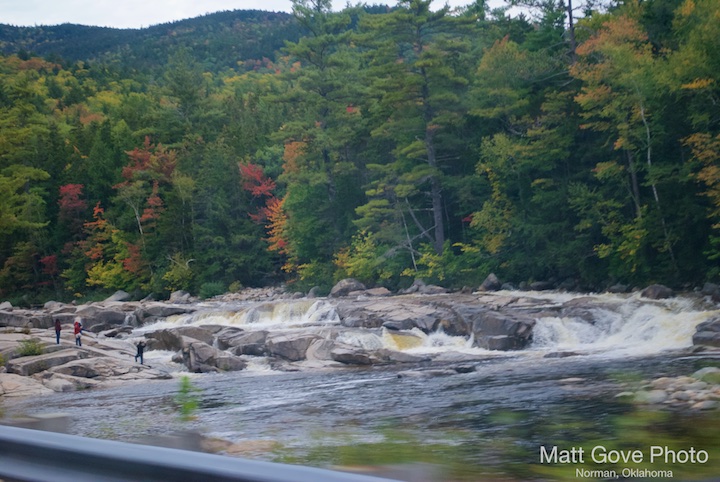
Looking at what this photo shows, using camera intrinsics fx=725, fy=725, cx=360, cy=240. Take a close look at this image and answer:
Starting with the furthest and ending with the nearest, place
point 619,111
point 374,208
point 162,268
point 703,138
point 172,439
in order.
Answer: point 162,268 → point 374,208 → point 619,111 → point 703,138 → point 172,439

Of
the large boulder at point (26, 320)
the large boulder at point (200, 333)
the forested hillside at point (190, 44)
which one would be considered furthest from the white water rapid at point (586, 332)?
the forested hillside at point (190, 44)

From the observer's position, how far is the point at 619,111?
101ft

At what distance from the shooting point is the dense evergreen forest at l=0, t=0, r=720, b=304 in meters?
29.7

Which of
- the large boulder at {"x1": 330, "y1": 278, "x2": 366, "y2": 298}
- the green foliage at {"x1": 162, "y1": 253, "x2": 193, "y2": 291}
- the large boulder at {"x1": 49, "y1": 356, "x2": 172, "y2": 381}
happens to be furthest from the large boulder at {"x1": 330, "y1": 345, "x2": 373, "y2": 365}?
the green foliage at {"x1": 162, "y1": 253, "x2": 193, "y2": 291}

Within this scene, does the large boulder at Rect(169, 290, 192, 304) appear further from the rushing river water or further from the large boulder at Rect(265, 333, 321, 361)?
the large boulder at Rect(265, 333, 321, 361)

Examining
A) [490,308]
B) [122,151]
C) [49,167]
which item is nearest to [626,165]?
[490,308]

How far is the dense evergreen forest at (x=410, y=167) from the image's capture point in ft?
97.6

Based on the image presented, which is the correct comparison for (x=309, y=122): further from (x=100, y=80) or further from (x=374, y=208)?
(x=100, y=80)

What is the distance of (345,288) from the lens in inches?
1662

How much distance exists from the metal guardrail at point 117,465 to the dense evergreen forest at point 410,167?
26888mm

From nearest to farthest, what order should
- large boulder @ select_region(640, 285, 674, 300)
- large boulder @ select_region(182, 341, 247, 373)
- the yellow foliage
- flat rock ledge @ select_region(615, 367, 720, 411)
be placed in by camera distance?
1. flat rock ledge @ select_region(615, 367, 720, 411)
2. large boulder @ select_region(182, 341, 247, 373)
3. the yellow foliage
4. large boulder @ select_region(640, 285, 674, 300)

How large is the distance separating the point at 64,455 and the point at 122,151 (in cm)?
6609

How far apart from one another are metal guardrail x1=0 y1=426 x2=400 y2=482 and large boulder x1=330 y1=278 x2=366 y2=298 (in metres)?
38.3

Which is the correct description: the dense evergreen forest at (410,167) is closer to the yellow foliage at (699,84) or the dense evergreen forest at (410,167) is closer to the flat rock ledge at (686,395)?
the yellow foliage at (699,84)
